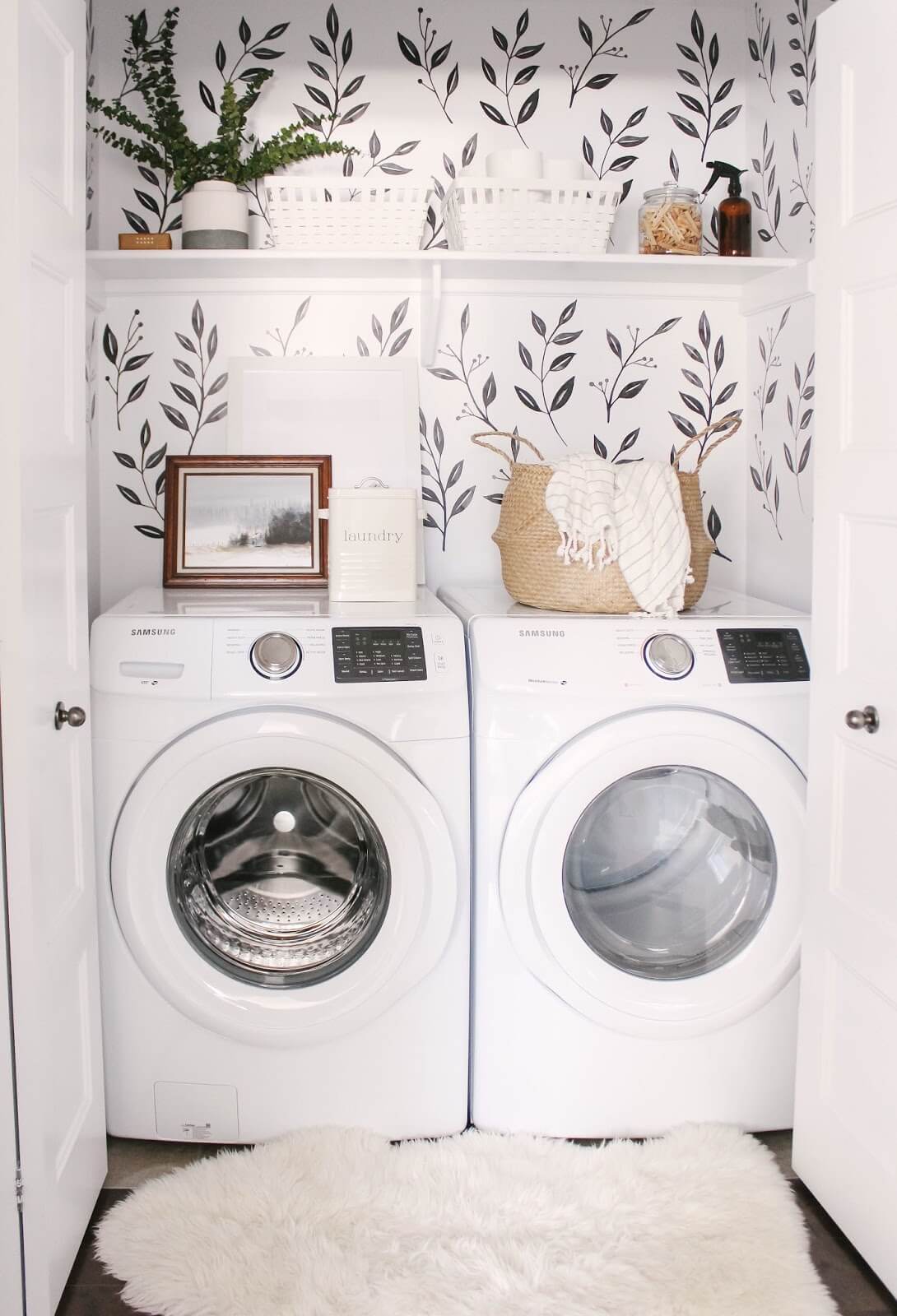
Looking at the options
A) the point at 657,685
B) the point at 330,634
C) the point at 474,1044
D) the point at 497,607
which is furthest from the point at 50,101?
the point at 474,1044

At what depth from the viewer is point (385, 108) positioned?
8.57 feet

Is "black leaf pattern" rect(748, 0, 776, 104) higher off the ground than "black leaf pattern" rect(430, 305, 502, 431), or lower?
higher

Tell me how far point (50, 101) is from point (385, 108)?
46.9 inches

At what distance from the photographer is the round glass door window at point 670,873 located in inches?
79.3

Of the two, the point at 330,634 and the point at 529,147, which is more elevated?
the point at 529,147

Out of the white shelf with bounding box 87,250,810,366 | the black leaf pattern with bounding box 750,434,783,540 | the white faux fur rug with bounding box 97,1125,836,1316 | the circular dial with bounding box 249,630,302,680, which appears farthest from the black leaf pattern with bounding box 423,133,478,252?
the white faux fur rug with bounding box 97,1125,836,1316

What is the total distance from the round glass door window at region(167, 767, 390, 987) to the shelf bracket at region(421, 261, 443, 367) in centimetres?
110

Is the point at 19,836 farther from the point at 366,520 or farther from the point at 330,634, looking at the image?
the point at 366,520

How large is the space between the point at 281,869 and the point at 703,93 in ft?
6.40

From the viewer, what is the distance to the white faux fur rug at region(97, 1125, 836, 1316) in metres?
1.65

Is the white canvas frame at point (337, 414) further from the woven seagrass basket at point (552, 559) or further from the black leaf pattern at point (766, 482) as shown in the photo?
the black leaf pattern at point (766, 482)

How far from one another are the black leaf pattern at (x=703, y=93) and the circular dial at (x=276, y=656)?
1564mm

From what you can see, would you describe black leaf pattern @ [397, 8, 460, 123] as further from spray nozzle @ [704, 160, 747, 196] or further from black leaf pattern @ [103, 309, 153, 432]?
black leaf pattern @ [103, 309, 153, 432]

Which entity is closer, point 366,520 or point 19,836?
point 19,836
